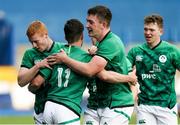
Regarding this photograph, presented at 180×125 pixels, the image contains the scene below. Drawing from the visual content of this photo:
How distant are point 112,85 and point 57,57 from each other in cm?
96

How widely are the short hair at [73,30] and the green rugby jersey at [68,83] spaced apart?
12 cm

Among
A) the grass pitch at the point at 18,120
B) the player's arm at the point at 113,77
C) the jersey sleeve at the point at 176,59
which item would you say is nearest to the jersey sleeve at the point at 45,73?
the player's arm at the point at 113,77

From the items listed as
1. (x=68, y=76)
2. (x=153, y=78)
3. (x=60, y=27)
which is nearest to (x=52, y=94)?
(x=68, y=76)

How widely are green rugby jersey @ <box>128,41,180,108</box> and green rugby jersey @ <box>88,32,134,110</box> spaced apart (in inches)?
47.9

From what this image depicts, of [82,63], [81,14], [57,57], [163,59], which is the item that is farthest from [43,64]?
[81,14]

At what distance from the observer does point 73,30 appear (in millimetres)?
8531

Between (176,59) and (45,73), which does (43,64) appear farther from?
(176,59)

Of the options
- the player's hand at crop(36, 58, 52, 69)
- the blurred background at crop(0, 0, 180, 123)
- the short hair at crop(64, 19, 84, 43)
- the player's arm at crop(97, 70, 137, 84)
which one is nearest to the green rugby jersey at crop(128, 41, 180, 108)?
the player's arm at crop(97, 70, 137, 84)

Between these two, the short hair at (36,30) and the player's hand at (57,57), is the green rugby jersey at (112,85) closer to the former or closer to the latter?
the player's hand at (57,57)

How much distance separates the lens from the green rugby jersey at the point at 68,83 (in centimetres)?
853

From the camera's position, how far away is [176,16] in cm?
3338

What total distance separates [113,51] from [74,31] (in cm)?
57

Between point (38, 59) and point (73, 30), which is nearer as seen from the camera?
point (73, 30)

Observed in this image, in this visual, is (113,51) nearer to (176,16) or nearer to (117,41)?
(117,41)
